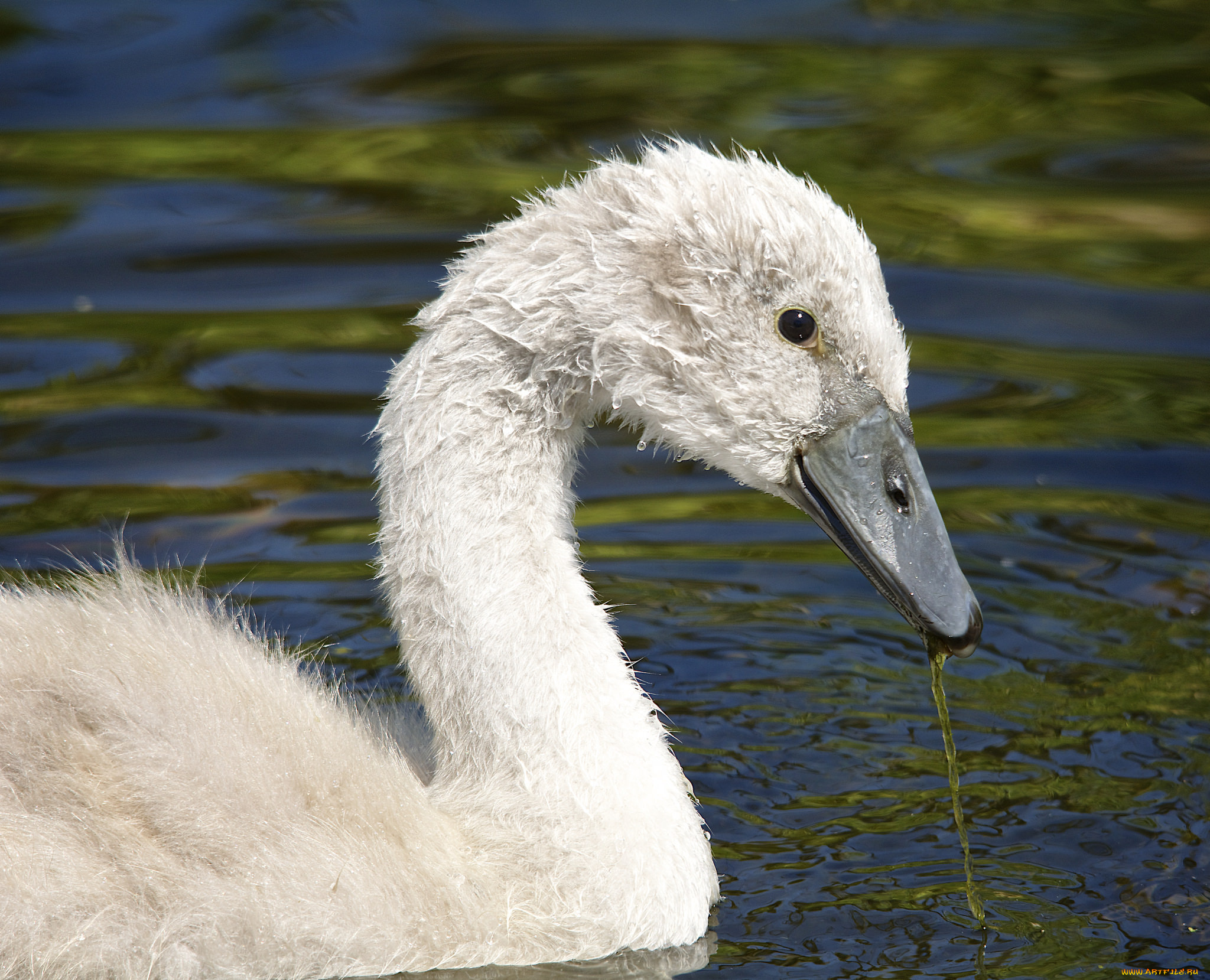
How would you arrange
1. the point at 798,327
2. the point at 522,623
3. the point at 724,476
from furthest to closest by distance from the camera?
the point at 724,476 < the point at 522,623 < the point at 798,327

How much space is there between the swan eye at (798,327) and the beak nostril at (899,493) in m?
0.39

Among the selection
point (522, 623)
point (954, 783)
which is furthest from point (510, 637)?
point (954, 783)

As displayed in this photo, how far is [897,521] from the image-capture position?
4.42m

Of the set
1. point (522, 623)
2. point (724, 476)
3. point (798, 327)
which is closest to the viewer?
point (798, 327)

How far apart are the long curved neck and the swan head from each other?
0.15 metres

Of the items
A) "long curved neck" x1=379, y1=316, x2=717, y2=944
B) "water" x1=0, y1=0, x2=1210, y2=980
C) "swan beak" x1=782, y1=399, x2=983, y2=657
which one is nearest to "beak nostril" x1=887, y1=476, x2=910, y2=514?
"swan beak" x1=782, y1=399, x2=983, y2=657

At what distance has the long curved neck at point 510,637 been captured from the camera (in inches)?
172

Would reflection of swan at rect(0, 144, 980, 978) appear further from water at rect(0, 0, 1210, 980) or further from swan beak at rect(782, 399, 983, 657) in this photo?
water at rect(0, 0, 1210, 980)

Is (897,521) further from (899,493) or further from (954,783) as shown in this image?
(954,783)

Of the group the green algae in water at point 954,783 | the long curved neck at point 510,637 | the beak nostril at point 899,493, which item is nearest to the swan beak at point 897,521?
the beak nostril at point 899,493

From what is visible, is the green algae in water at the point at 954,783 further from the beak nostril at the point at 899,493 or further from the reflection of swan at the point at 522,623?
the beak nostril at the point at 899,493

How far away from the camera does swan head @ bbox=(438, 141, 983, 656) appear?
4309 millimetres

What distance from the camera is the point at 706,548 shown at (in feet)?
22.2

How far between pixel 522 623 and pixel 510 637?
0.15 ft
